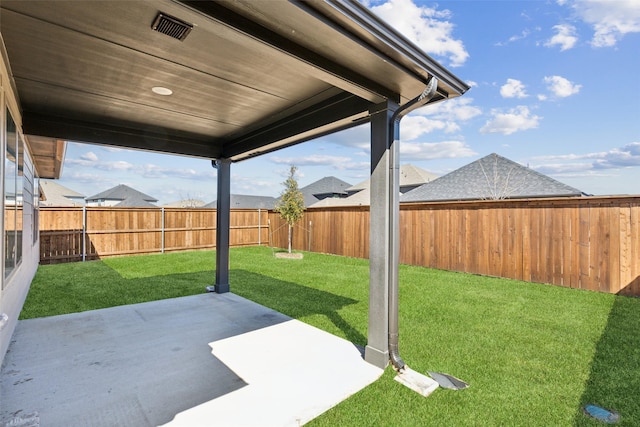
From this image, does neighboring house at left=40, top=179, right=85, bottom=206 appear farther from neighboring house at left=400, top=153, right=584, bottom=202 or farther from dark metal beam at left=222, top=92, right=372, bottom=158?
dark metal beam at left=222, top=92, right=372, bottom=158

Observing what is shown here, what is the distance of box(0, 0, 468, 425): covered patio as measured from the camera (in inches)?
74.2

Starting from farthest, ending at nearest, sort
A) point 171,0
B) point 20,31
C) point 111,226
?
point 111,226
point 20,31
point 171,0

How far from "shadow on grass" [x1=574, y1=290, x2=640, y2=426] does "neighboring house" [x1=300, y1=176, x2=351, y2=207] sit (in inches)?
869

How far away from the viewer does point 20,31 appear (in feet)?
7.04

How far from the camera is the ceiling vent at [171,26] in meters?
1.91

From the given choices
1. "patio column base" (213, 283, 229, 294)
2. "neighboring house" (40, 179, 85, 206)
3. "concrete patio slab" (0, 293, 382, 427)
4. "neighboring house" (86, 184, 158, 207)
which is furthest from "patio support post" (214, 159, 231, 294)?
"neighboring house" (86, 184, 158, 207)

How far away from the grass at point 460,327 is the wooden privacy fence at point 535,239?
0.45m

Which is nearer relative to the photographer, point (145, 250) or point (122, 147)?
point (122, 147)

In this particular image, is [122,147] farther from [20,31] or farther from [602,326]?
[602,326]

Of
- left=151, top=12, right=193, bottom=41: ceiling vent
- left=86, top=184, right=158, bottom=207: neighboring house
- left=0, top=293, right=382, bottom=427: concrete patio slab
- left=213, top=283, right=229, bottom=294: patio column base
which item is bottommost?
left=0, top=293, right=382, bottom=427: concrete patio slab

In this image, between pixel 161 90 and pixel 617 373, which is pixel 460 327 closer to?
pixel 617 373

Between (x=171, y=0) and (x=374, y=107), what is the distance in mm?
1846

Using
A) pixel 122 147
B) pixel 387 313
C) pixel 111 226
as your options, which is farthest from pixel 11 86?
pixel 111 226

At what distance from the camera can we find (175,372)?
9.16 feet
